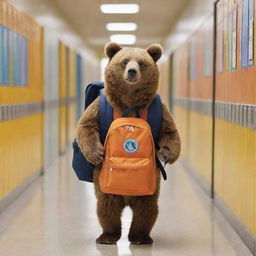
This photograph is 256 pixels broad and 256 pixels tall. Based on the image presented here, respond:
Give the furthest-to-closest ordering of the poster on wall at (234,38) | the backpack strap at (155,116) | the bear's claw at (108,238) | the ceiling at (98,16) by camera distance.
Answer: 1. the ceiling at (98,16)
2. the poster on wall at (234,38)
3. the bear's claw at (108,238)
4. the backpack strap at (155,116)

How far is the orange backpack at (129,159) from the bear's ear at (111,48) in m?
0.53

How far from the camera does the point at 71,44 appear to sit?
506 inches

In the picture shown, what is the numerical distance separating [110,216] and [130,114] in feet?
2.41

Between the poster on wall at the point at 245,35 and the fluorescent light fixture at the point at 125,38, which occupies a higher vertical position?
the fluorescent light fixture at the point at 125,38

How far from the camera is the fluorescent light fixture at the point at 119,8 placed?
10164 mm

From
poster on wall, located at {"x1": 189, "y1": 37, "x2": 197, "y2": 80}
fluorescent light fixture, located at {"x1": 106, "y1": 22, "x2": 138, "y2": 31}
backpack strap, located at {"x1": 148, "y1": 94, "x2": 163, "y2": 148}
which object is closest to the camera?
backpack strap, located at {"x1": 148, "y1": 94, "x2": 163, "y2": 148}

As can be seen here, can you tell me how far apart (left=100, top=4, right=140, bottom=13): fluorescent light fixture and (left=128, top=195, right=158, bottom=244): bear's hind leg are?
651 centimetres

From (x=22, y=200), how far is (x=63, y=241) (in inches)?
67.2

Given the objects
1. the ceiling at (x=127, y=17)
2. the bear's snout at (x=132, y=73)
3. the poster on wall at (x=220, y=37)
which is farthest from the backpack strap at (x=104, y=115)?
the ceiling at (x=127, y=17)

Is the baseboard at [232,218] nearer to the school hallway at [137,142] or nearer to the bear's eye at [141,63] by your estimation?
the school hallway at [137,142]

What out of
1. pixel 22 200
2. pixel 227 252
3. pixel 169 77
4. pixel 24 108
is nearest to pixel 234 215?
pixel 227 252

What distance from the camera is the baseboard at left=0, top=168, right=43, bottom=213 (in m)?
5.36

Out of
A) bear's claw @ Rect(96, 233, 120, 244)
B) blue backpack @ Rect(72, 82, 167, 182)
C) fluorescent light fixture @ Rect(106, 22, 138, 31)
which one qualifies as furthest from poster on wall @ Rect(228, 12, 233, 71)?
fluorescent light fixture @ Rect(106, 22, 138, 31)

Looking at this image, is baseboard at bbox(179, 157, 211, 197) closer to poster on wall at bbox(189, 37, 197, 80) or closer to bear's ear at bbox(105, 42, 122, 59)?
poster on wall at bbox(189, 37, 197, 80)
